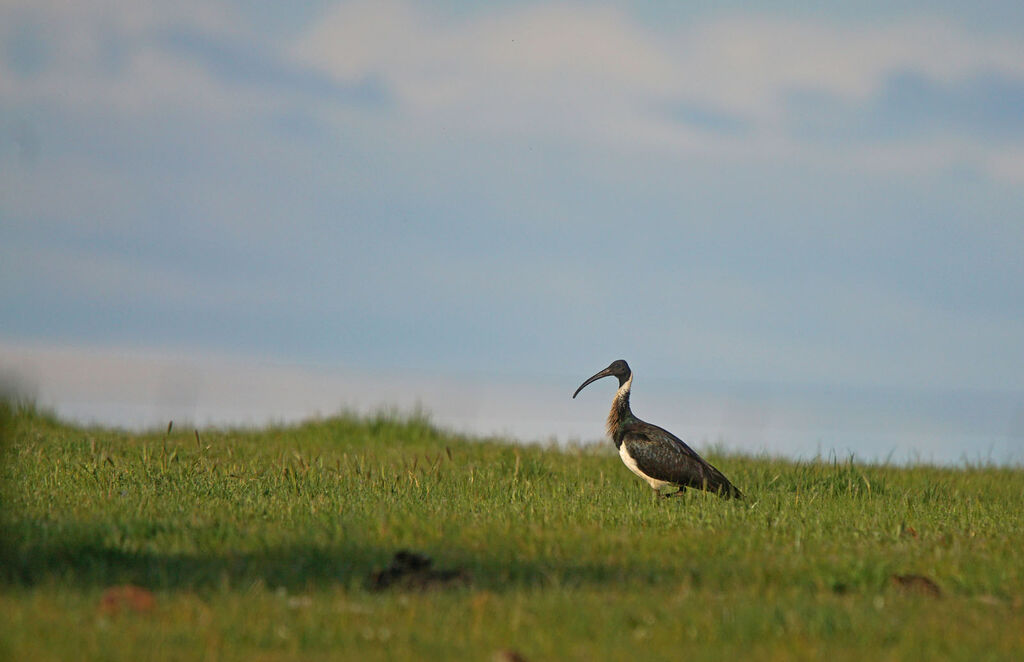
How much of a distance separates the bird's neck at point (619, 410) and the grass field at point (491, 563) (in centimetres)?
78

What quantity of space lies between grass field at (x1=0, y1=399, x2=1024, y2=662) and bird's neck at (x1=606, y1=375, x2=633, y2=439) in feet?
2.56

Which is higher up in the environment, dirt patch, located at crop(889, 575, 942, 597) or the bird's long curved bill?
the bird's long curved bill

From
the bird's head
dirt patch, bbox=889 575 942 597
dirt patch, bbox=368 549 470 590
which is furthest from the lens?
the bird's head

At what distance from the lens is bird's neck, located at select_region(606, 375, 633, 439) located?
15.2 metres

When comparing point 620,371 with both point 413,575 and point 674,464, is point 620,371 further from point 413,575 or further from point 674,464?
point 413,575

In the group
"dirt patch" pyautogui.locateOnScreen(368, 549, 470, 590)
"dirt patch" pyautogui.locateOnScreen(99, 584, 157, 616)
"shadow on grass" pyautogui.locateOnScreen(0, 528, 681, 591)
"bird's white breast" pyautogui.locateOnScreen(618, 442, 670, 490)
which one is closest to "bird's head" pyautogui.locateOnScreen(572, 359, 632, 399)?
"bird's white breast" pyautogui.locateOnScreen(618, 442, 670, 490)

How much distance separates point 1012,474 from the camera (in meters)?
19.3

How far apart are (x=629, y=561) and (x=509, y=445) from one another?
33.5 ft

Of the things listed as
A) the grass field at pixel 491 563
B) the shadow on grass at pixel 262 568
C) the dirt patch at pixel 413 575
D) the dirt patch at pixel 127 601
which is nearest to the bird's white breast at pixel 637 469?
the grass field at pixel 491 563

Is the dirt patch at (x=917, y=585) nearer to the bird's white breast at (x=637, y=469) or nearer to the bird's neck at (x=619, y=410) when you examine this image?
the bird's white breast at (x=637, y=469)

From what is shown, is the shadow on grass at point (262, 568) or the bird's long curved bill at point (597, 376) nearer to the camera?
the shadow on grass at point (262, 568)

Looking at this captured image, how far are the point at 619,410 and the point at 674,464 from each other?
1.85m

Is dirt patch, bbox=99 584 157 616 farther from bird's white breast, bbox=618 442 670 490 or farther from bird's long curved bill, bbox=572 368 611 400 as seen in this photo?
bird's long curved bill, bbox=572 368 611 400

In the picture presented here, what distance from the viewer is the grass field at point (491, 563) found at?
22.2ft
